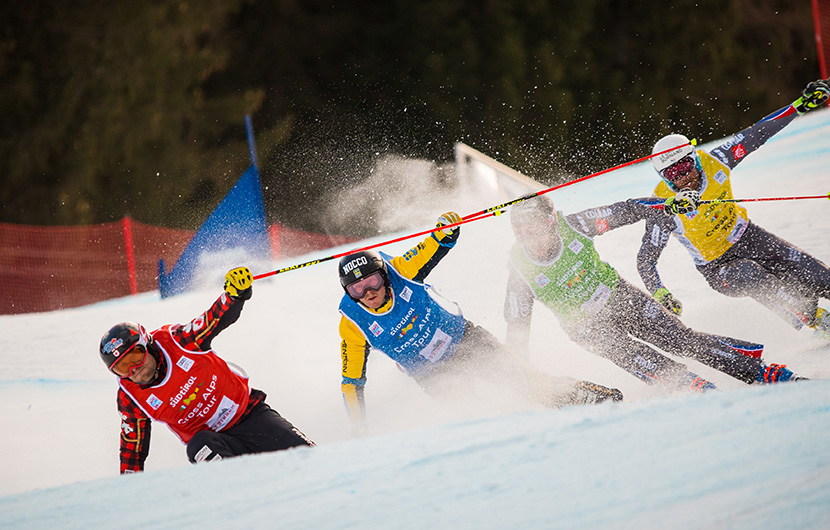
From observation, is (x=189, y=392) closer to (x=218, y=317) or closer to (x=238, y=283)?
(x=218, y=317)

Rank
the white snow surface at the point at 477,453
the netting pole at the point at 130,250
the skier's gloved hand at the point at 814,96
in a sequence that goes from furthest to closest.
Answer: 1. the netting pole at the point at 130,250
2. the skier's gloved hand at the point at 814,96
3. the white snow surface at the point at 477,453

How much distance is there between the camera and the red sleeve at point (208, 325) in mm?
3881

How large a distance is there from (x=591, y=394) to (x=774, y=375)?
2.53 ft

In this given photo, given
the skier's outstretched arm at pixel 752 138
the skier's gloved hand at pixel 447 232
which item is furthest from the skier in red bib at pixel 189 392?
the skier's outstretched arm at pixel 752 138

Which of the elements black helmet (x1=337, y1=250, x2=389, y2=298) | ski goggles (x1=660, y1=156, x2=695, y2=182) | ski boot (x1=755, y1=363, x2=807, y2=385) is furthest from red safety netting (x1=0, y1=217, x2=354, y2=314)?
ski boot (x1=755, y1=363, x2=807, y2=385)

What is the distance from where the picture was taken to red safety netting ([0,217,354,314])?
9750mm

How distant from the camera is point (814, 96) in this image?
13.6ft

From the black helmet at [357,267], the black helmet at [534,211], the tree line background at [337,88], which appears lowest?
the black helmet at [357,267]

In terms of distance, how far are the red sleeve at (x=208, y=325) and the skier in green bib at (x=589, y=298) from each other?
1418 millimetres

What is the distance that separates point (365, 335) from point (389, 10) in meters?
14.0

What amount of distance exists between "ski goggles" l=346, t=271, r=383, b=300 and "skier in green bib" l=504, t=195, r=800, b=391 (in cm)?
78

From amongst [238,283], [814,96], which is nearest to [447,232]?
[238,283]

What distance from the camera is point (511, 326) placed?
439 centimetres

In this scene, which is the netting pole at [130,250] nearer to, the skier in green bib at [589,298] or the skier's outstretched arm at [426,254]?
the skier's outstretched arm at [426,254]
